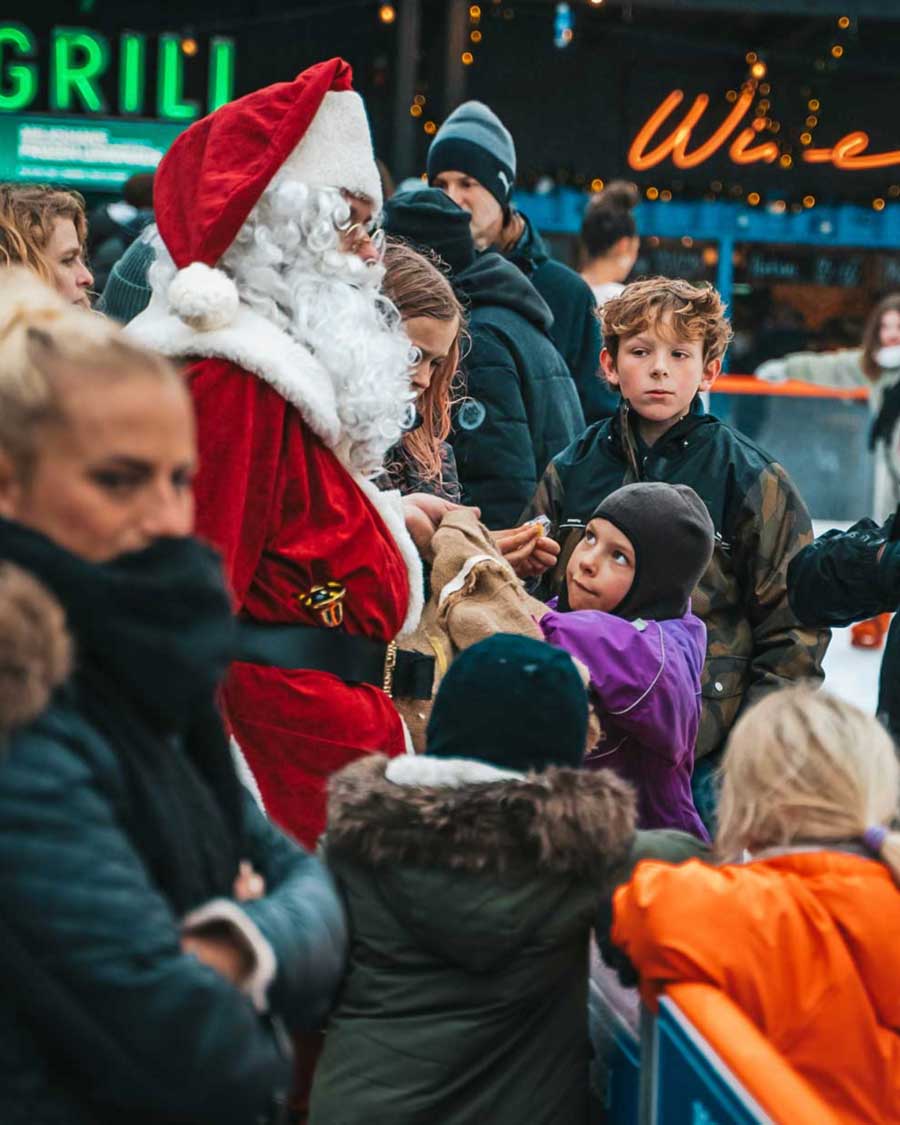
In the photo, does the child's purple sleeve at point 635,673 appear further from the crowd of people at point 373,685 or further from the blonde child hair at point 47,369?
the blonde child hair at point 47,369

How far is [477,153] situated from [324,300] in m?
1.94

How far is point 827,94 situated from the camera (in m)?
17.2

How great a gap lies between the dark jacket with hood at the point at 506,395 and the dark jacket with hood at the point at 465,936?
184 cm

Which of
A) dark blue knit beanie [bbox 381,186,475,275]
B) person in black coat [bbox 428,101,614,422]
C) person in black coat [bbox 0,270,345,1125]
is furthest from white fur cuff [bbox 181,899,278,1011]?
person in black coat [bbox 428,101,614,422]

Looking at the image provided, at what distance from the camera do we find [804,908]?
184 cm

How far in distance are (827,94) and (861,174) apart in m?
0.96

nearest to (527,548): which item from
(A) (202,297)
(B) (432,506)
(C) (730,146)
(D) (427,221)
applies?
(B) (432,506)

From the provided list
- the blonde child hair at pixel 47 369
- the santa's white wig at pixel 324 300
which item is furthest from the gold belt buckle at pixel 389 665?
the blonde child hair at pixel 47 369

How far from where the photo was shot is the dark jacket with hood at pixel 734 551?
3.19m

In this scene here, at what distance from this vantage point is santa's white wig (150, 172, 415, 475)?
2383 millimetres

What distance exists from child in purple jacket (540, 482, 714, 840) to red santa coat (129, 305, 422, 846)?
41 centimetres

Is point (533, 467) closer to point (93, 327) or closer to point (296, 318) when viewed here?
point (296, 318)

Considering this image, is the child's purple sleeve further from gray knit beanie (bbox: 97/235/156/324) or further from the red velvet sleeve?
gray knit beanie (bbox: 97/235/156/324)

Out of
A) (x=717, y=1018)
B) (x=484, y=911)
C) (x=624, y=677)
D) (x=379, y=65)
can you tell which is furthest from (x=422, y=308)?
(x=379, y=65)
